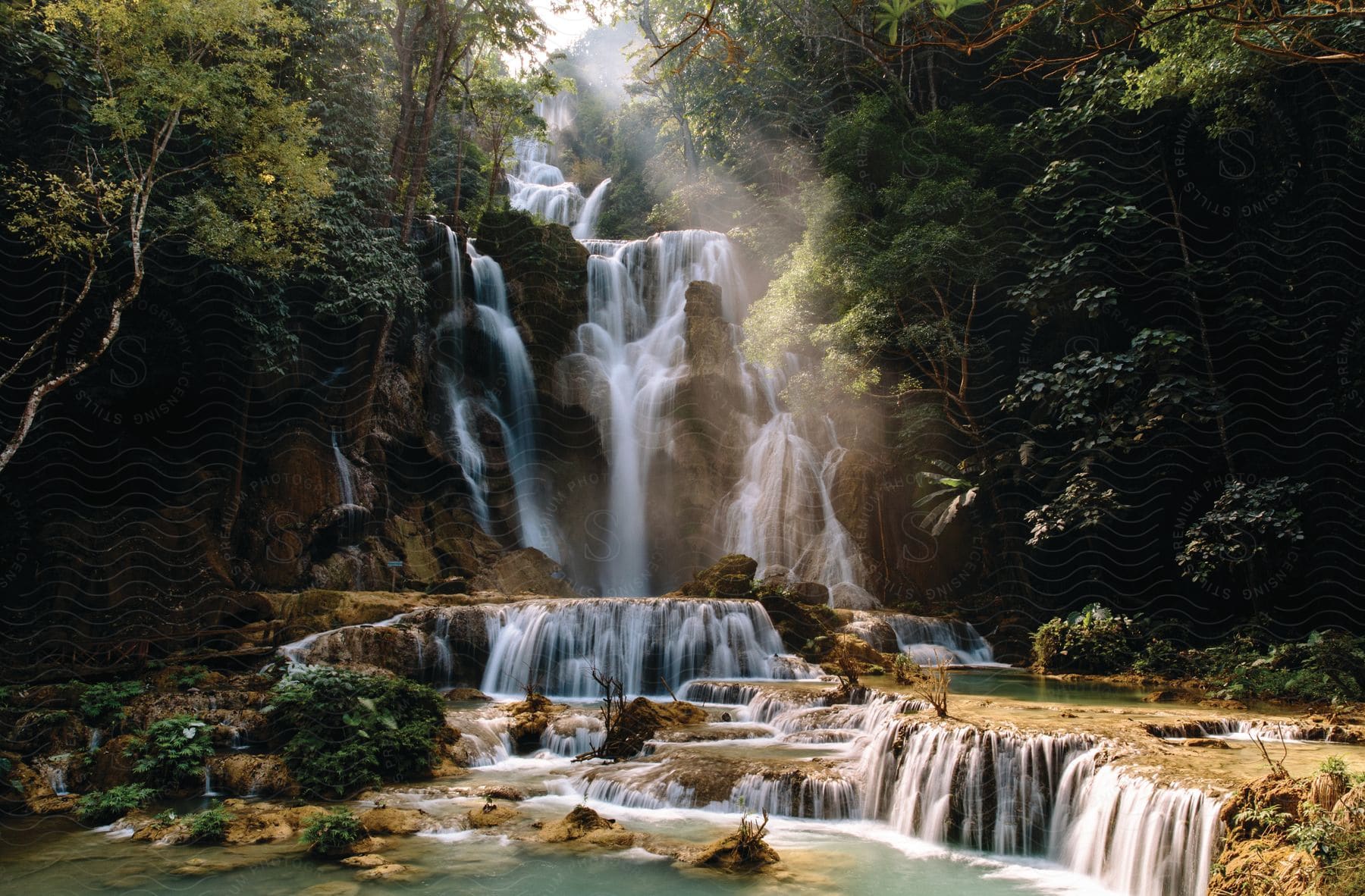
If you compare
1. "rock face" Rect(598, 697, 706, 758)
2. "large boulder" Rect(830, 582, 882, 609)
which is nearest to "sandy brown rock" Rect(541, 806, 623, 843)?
"rock face" Rect(598, 697, 706, 758)

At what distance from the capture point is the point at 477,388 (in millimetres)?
20719

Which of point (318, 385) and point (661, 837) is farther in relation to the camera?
point (318, 385)

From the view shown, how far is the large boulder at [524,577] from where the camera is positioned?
17141 millimetres

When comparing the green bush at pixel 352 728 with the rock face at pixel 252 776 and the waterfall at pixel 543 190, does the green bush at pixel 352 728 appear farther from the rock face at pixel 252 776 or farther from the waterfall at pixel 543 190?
the waterfall at pixel 543 190

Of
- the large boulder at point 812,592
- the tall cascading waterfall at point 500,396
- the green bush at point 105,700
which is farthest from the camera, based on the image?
the tall cascading waterfall at point 500,396

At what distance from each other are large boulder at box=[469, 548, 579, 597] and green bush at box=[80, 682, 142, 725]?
813 centimetres

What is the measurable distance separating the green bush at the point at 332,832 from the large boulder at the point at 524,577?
34.4 ft

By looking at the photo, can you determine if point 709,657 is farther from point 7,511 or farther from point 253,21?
point 253,21

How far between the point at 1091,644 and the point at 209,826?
11490 millimetres

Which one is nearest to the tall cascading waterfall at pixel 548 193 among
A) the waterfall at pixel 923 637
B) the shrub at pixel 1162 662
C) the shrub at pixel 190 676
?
the waterfall at pixel 923 637

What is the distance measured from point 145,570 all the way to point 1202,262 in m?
18.1

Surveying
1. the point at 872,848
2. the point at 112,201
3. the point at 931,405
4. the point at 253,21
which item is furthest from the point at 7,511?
the point at 931,405

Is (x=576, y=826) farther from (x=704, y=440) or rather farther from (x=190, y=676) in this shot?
(x=704, y=440)

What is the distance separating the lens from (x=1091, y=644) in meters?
12.2
